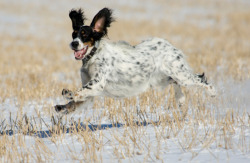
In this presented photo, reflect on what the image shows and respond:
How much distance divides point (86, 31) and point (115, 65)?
1.87 feet

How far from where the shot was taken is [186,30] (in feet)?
61.9

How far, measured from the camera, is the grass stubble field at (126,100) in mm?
3561

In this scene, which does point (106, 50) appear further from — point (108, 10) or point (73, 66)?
point (73, 66)

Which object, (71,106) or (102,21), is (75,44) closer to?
(102,21)

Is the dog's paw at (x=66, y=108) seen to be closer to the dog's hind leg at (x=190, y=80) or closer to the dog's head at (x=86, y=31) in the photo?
the dog's head at (x=86, y=31)

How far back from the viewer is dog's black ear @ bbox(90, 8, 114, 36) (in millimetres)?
4695

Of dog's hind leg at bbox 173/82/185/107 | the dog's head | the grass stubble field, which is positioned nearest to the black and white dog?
the dog's head

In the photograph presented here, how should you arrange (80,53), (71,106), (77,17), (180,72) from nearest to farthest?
(80,53)
(71,106)
(77,17)
(180,72)

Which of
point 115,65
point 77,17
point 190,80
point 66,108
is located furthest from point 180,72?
point 66,108

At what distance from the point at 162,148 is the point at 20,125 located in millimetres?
1999

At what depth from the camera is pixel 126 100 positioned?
6.03 metres

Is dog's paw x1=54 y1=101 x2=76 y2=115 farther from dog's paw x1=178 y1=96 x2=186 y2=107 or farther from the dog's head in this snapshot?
dog's paw x1=178 y1=96 x2=186 y2=107

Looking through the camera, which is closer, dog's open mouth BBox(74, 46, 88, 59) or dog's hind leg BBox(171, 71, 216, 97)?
dog's open mouth BBox(74, 46, 88, 59)

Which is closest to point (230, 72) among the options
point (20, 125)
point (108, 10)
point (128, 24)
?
point (108, 10)
